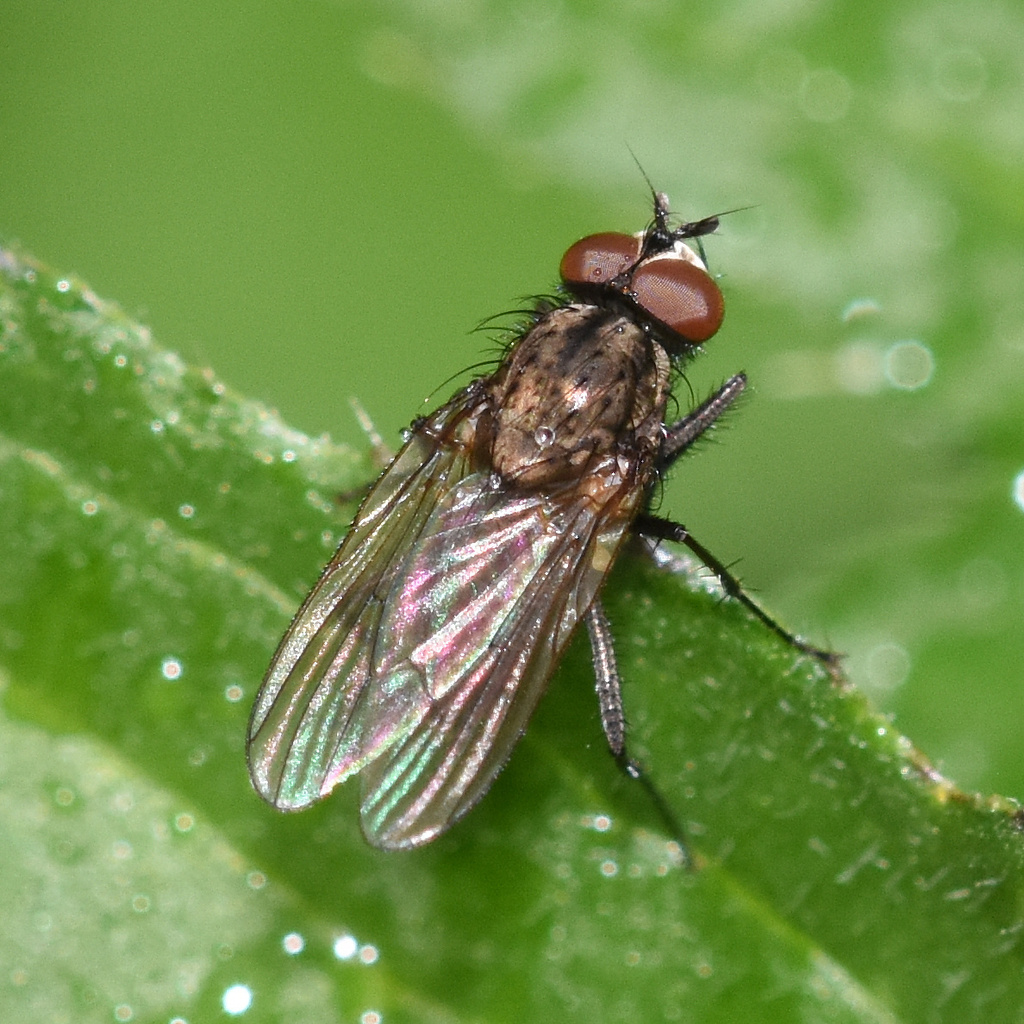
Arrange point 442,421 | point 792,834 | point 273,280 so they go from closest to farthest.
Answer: point 792,834, point 442,421, point 273,280

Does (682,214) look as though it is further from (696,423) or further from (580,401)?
(580,401)

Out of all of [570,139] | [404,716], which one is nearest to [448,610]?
[404,716]

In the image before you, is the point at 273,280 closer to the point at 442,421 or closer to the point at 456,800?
the point at 442,421

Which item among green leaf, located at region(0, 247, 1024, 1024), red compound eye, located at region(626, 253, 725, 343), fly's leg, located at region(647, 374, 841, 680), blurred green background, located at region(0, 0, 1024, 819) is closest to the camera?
green leaf, located at region(0, 247, 1024, 1024)

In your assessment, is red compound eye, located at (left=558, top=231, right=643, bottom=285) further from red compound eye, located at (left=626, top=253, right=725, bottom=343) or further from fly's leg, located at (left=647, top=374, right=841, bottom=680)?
fly's leg, located at (left=647, top=374, right=841, bottom=680)

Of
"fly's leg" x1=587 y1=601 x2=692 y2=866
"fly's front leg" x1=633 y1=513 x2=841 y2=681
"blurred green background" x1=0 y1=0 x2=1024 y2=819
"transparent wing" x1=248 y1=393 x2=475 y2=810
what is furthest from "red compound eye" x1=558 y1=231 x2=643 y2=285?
"fly's leg" x1=587 y1=601 x2=692 y2=866

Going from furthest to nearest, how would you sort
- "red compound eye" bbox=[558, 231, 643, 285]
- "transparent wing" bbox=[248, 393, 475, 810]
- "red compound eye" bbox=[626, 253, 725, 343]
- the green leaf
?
"red compound eye" bbox=[558, 231, 643, 285]
"red compound eye" bbox=[626, 253, 725, 343]
"transparent wing" bbox=[248, 393, 475, 810]
the green leaf

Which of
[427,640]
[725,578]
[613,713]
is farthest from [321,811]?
[725,578]

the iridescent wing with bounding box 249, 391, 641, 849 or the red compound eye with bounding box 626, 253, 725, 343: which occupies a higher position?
the red compound eye with bounding box 626, 253, 725, 343
